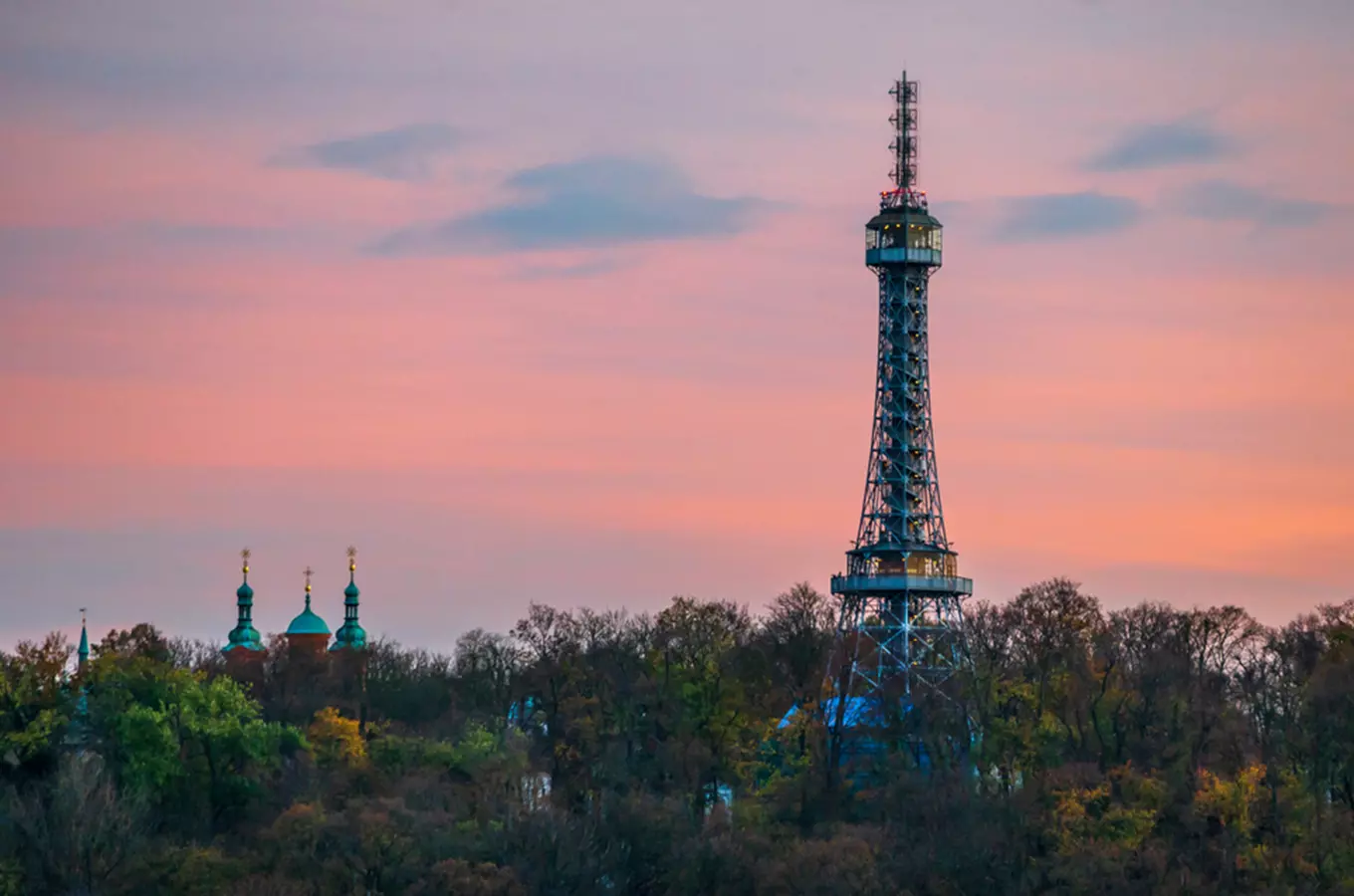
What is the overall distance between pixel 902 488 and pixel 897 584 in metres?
5.82

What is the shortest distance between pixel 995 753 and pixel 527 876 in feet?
65.0

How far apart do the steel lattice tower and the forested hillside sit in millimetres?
5872

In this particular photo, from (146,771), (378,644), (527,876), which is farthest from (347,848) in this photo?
(378,644)

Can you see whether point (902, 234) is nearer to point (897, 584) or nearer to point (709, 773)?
point (897, 584)

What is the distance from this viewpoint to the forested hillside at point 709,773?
98.8m

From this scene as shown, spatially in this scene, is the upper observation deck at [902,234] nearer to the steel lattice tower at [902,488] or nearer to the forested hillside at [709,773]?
the steel lattice tower at [902,488]

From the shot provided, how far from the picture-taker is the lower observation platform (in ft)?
462

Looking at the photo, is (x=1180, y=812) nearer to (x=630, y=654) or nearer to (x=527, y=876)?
(x=527, y=876)

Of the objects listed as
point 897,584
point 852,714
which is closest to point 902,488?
point 897,584

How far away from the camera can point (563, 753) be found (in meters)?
118

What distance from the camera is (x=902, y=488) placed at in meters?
144

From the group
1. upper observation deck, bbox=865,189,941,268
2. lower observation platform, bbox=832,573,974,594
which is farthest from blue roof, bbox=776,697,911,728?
upper observation deck, bbox=865,189,941,268

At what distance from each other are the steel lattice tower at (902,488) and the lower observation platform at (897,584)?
0.15 feet

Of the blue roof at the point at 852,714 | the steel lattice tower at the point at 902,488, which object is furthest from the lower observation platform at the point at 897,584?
the blue roof at the point at 852,714
